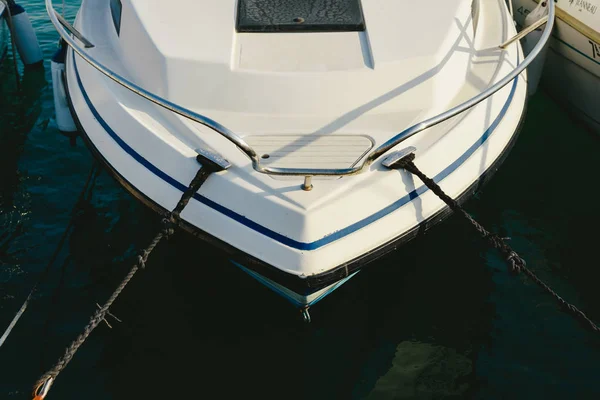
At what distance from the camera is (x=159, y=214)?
345cm

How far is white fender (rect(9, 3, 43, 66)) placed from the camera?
7.28m

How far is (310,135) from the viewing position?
3.51 metres

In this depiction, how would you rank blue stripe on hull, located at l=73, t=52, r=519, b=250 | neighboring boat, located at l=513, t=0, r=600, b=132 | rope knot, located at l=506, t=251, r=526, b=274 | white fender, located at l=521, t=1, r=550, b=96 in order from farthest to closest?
white fender, located at l=521, t=1, r=550, b=96 < neighboring boat, located at l=513, t=0, r=600, b=132 < rope knot, located at l=506, t=251, r=526, b=274 < blue stripe on hull, located at l=73, t=52, r=519, b=250

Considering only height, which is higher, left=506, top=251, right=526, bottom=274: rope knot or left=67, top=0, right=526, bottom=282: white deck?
left=67, top=0, right=526, bottom=282: white deck

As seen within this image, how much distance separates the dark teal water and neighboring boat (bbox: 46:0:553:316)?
1.47 ft

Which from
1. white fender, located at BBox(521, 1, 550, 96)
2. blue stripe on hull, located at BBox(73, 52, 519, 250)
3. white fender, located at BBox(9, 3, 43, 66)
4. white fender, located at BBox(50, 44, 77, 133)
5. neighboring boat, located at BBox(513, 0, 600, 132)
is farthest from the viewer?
Result: white fender, located at BBox(9, 3, 43, 66)

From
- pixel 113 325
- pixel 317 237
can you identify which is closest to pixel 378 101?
pixel 317 237

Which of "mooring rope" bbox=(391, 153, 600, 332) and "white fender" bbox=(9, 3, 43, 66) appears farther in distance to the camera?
"white fender" bbox=(9, 3, 43, 66)

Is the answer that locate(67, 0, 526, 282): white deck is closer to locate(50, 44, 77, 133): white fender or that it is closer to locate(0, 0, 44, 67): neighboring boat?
locate(50, 44, 77, 133): white fender

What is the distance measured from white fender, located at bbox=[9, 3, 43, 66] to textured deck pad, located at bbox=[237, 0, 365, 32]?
4.46 m

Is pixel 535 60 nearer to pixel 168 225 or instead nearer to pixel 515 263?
pixel 515 263

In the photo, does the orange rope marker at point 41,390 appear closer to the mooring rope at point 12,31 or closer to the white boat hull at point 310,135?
the white boat hull at point 310,135

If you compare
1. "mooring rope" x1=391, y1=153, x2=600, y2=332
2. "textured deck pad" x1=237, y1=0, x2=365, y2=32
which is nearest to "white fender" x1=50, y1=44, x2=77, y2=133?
"textured deck pad" x1=237, y1=0, x2=365, y2=32

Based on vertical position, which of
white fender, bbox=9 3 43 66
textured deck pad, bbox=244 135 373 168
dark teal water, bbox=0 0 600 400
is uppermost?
textured deck pad, bbox=244 135 373 168
